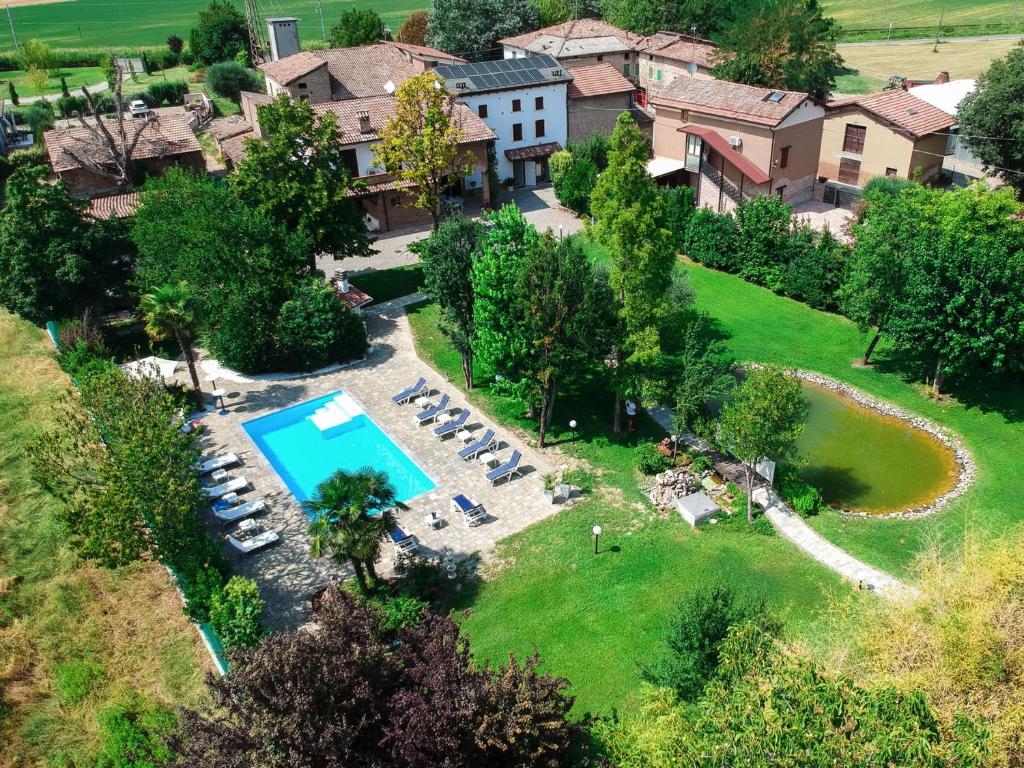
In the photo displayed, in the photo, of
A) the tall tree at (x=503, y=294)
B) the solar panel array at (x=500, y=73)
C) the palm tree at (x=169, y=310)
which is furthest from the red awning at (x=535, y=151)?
the palm tree at (x=169, y=310)

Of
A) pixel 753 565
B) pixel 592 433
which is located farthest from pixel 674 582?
pixel 592 433

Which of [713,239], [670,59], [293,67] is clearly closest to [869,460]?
[713,239]

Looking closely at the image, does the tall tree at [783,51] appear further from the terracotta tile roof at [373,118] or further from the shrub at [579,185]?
the terracotta tile roof at [373,118]

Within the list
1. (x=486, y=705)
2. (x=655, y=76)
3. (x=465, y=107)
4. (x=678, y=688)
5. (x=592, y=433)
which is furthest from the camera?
(x=655, y=76)

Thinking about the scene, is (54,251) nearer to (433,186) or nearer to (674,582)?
(433,186)

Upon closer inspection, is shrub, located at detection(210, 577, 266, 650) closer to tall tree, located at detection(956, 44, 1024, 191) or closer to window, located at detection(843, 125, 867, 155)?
window, located at detection(843, 125, 867, 155)

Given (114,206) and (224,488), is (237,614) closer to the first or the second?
(224,488)
